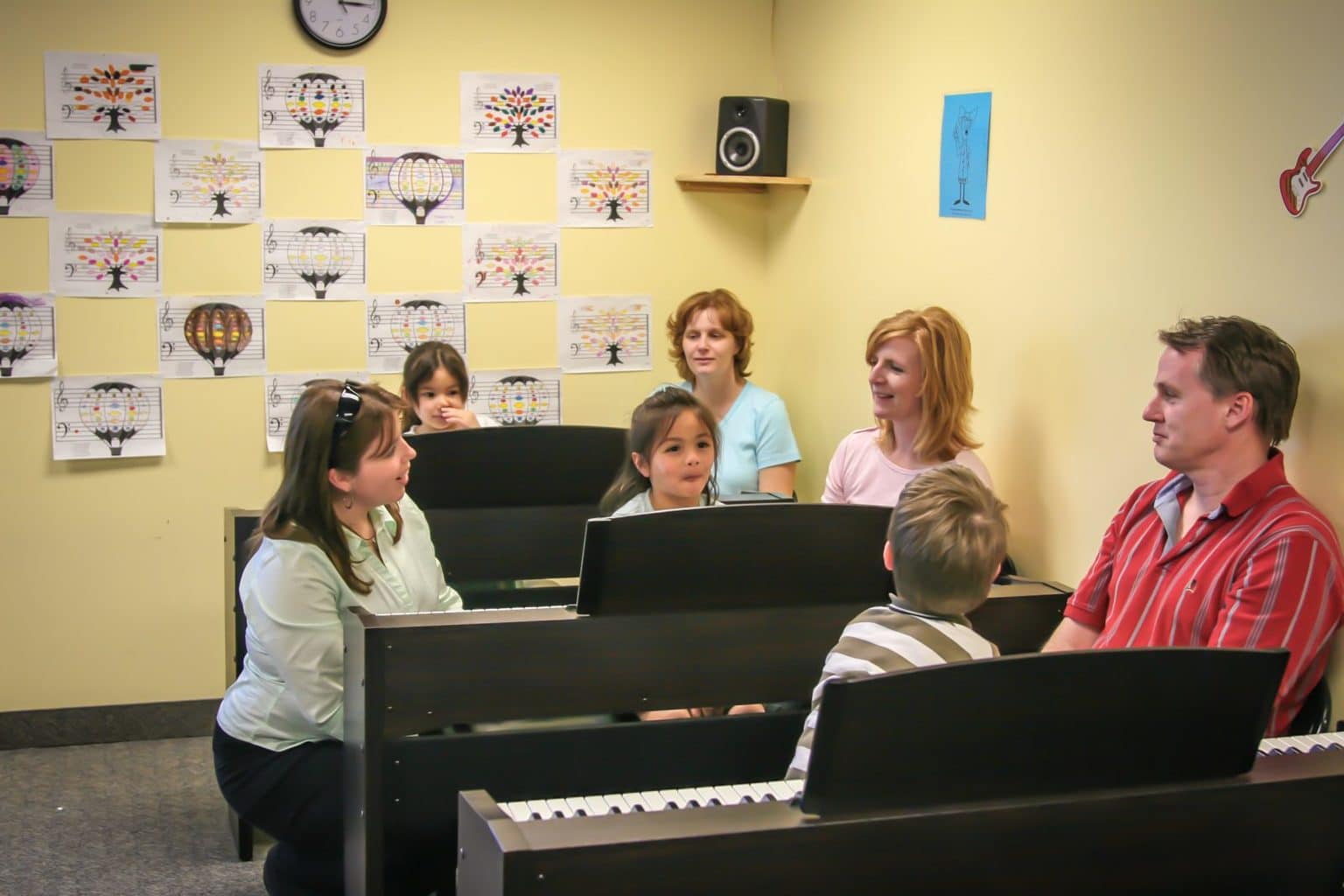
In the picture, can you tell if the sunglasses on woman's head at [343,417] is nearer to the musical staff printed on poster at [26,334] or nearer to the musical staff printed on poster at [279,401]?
the musical staff printed on poster at [279,401]

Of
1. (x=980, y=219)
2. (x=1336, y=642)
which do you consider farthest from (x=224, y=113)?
(x=1336, y=642)

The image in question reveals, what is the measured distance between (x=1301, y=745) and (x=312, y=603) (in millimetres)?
1599

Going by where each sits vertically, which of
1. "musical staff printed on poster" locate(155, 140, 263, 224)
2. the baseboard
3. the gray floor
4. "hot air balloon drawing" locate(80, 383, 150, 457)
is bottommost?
the gray floor

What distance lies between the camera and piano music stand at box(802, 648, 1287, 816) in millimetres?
1367

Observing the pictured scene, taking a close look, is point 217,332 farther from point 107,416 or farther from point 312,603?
point 312,603

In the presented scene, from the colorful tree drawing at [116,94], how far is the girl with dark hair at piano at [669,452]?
6.70 ft

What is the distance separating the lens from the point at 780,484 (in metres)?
4.02

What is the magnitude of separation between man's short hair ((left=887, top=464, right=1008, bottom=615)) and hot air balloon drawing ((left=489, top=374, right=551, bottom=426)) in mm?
2700

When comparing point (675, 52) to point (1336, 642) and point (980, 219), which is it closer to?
point (980, 219)

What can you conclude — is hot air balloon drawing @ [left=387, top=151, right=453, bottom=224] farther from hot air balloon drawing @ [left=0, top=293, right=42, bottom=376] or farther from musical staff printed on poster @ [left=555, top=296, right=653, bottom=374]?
hot air balloon drawing @ [left=0, top=293, right=42, bottom=376]

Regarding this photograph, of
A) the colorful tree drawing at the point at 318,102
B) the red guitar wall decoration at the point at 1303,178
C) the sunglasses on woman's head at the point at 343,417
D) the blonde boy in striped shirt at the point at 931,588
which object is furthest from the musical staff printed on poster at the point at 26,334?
the red guitar wall decoration at the point at 1303,178

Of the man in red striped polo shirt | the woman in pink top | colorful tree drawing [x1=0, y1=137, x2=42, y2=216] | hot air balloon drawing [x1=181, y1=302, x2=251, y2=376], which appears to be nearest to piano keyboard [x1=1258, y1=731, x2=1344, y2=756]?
the man in red striped polo shirt

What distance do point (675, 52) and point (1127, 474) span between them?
2.38 meters

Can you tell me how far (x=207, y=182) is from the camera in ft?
13.6
